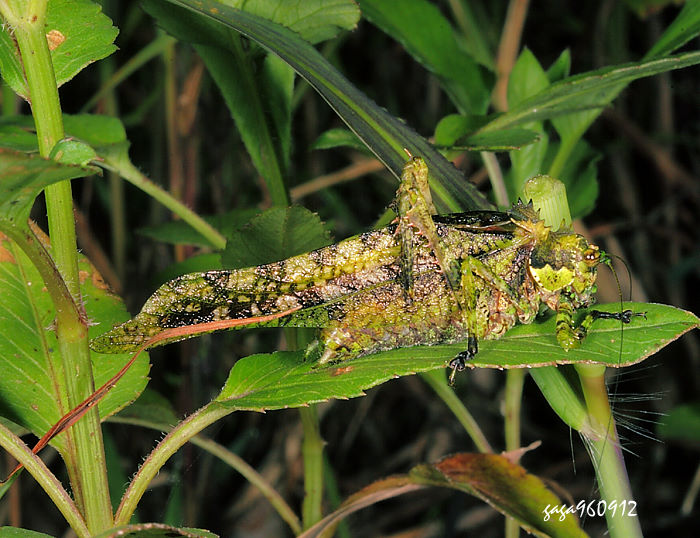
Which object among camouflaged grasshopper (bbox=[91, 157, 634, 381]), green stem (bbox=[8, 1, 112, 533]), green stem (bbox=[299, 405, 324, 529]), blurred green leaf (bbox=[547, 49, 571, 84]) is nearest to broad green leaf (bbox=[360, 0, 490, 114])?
blurred green leaf (bbox=[547, 49, 571, 84])

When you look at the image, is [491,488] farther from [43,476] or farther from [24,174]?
[24,174]

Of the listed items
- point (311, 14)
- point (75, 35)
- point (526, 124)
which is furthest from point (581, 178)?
point (75, 35)

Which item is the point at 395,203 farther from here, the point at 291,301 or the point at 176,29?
the point at 176,29

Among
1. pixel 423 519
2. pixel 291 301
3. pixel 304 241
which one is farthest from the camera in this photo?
pixel 423 519

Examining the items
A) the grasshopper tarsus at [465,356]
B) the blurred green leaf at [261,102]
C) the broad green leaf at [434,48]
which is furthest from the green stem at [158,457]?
the broad green leaf at [434,48]

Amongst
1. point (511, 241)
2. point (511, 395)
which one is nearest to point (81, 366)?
point (511, 241)
